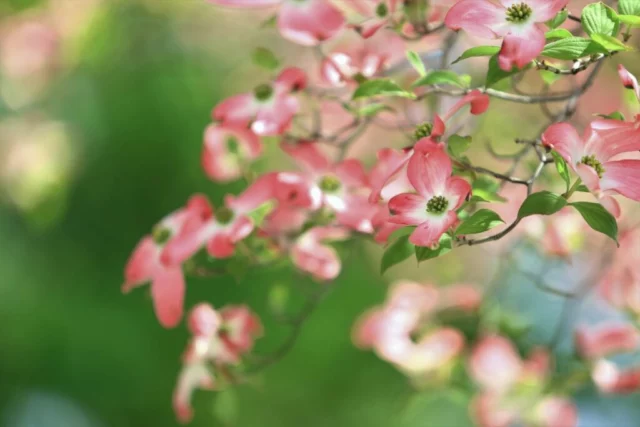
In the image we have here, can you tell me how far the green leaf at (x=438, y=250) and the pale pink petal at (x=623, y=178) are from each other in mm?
95

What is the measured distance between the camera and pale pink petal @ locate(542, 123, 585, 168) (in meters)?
0.45

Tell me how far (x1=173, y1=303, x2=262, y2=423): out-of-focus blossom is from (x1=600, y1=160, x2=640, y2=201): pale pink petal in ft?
1.29

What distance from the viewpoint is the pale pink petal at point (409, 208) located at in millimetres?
470

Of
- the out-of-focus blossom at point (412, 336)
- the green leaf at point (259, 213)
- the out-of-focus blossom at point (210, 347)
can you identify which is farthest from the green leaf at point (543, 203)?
the out-of-focus blossom at point (412, 336)

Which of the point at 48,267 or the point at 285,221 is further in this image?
the point at 48,267

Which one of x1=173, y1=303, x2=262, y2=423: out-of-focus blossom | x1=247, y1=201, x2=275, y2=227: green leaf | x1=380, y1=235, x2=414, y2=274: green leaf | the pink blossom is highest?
x1=380, y1=235, x2=414, y2=274: green leaf

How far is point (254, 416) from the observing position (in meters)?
2.02

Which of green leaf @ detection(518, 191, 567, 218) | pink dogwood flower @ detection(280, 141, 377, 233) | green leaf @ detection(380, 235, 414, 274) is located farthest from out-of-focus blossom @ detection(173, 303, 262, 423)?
green leaf @ detection(518, 191, 567, 218)

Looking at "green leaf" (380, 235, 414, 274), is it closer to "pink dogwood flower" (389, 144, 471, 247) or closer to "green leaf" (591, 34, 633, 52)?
"pink dogwood flower" (389, 144, 471, 247)

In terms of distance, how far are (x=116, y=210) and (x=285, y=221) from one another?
4.68ft

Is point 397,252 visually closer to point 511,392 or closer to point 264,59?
point 264,59

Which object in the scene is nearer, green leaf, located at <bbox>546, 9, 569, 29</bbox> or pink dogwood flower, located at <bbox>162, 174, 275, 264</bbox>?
green leaf, located at <bbox>546, 9, 569, 29</bbox>

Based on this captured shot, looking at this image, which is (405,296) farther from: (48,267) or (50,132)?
(48,267)

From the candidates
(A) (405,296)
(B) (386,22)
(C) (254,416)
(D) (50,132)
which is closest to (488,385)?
(A) (405,296)
